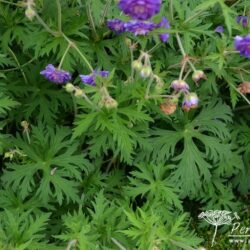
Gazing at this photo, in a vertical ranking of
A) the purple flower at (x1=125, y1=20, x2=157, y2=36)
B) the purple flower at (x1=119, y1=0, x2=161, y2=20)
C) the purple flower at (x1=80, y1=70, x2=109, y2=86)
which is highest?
the purple flower at (x1=119, y1=0, x2=161, y2=20)

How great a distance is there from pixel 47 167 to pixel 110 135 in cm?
36

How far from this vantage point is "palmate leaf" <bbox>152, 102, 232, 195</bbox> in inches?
107

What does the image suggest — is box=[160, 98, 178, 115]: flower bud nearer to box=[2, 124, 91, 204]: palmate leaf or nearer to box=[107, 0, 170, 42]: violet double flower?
box=[107, 0, 170, 42]: violet double flower

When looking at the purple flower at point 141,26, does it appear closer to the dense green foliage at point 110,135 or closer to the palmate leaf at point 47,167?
the dense green foliage at point 110,135

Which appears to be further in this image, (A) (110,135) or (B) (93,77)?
(A) (110,135)

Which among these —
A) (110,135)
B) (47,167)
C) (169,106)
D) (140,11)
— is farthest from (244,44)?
(47,167)

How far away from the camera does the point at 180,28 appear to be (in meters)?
2.41

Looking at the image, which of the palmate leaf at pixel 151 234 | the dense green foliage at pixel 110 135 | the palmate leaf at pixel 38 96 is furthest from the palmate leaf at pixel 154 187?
the palmate leaf at pixel 38 96

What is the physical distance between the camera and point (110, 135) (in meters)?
2.46

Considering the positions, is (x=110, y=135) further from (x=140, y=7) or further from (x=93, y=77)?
(x=140, y=7)

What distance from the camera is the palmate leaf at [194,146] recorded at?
2.72 metres

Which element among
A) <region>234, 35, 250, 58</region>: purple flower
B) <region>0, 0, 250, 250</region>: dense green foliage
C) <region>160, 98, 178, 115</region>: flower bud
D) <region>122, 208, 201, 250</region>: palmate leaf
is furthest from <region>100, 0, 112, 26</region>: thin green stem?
<region>122, 208, 201, 250</region>: palmate leaf

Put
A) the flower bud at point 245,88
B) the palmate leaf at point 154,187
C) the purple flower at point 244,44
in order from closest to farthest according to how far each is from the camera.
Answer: the purple flower at point 244,44
the flower bud at point 245,88
the palmate leaf at point 154,187

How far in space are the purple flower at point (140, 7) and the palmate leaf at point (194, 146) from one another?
3.53 feet
